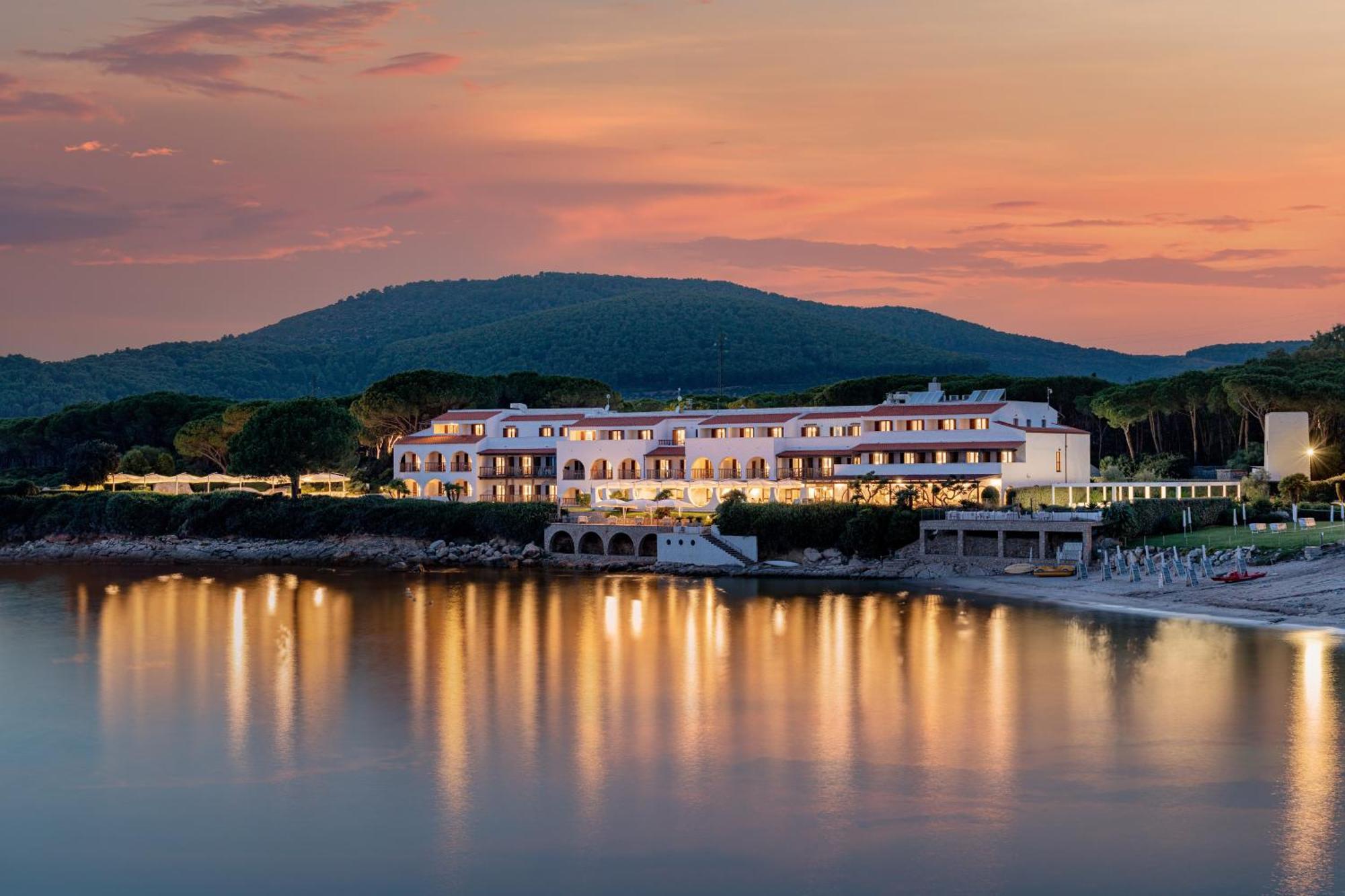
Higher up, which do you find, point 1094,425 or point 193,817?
point 1094,425

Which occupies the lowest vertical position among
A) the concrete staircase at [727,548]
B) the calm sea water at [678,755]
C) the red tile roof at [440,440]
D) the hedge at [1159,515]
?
the calm sea water at [678,755]

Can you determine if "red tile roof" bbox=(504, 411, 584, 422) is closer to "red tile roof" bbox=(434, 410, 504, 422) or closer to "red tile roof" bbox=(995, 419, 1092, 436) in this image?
"red tile roof" bbox=(434, 410, 504, 422)

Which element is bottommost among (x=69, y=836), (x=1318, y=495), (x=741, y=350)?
(x=69, y=836)

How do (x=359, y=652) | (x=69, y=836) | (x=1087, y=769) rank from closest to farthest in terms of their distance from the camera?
(x=69, y=836) < (x=1087, y=769) < (x=359, y=652)

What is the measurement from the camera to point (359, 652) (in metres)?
38.5

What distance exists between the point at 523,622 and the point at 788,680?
1242 centimetres

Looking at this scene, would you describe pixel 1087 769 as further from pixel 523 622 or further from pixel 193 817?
pixel 523 622

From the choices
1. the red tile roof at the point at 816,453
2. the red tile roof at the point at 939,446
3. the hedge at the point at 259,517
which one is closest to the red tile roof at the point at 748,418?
Result: the red tile roof at the point at 816,453

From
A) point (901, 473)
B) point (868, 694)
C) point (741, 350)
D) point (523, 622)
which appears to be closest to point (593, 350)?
point (741, 350)

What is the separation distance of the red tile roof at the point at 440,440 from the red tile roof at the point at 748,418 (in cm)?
1272

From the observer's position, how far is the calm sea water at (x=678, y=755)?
66.2ft

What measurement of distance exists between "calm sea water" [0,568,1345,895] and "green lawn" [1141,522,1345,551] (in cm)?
798

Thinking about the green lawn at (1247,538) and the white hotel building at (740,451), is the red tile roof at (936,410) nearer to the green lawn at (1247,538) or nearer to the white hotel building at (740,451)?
the white hotel building at (740,451)

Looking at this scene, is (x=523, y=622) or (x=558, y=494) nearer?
(x=523, y=622)
